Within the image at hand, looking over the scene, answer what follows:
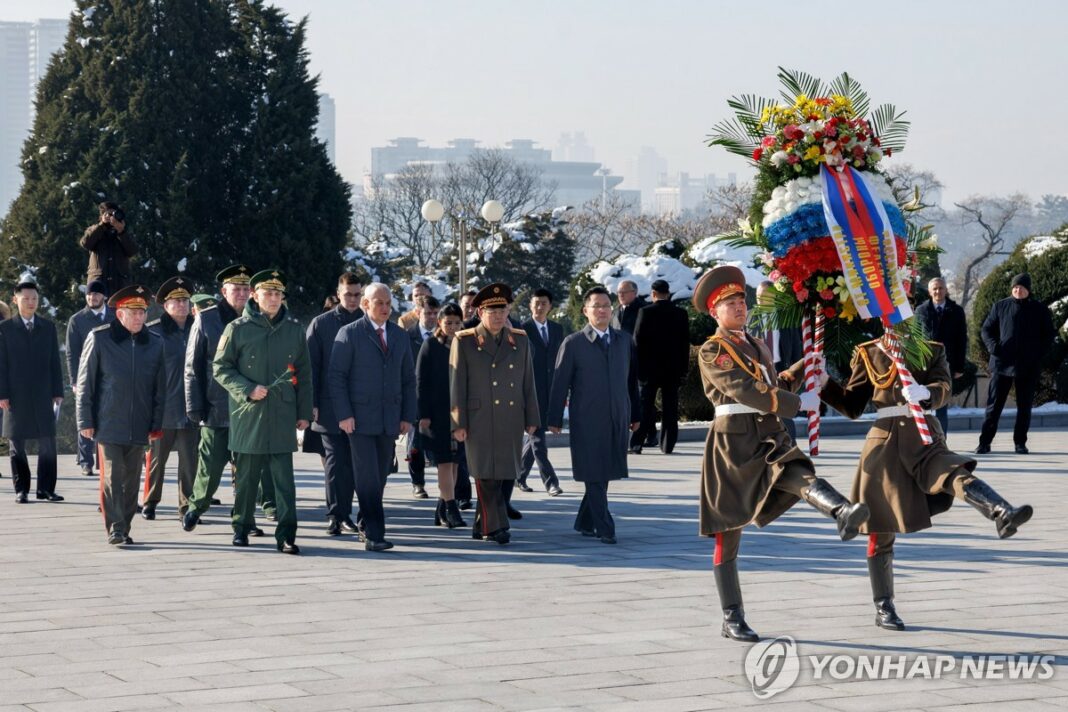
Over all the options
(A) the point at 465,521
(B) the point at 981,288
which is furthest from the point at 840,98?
(B) the point at 981,288

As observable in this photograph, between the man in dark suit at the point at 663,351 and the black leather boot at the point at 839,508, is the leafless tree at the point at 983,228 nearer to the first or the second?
the man in dark suit at the point at 663,351

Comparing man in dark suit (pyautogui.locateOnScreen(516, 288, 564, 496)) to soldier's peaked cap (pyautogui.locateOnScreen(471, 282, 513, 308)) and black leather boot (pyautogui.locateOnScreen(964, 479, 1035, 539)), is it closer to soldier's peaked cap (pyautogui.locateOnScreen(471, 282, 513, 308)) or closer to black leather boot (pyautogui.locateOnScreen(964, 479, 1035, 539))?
soldier's peaked cap (pyautogui.locateOnScreen(471, 282, 513, 308))

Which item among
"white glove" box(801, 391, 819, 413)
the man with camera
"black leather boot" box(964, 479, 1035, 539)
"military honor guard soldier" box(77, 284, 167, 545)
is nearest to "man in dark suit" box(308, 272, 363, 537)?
"military honor guard soldier" box(77, 284, 167, 545)

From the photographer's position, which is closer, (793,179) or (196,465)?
(793,179)

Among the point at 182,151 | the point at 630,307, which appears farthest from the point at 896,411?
the point at 182,151

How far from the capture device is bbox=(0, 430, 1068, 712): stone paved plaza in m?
6.68

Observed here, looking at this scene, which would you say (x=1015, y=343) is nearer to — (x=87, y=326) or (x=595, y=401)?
(x=595, y=401)

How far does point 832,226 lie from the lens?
25.8 feet

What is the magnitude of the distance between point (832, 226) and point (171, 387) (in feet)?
20.5

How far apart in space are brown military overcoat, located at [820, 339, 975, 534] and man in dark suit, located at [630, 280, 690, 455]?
918cm

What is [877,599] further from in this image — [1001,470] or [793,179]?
[1001,470]

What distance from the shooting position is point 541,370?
14336mm

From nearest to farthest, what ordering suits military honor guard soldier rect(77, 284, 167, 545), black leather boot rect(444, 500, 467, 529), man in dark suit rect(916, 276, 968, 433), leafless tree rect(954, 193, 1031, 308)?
military honor guard soldier rect(77, 284, 167, 545)
black leather boot rect(444, 500, 467, 529)
man in dark suit rect(916, 276, 968, 433)
leafless tree rect(954, 193, 1031, 308)

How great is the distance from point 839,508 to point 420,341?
7.04 m
